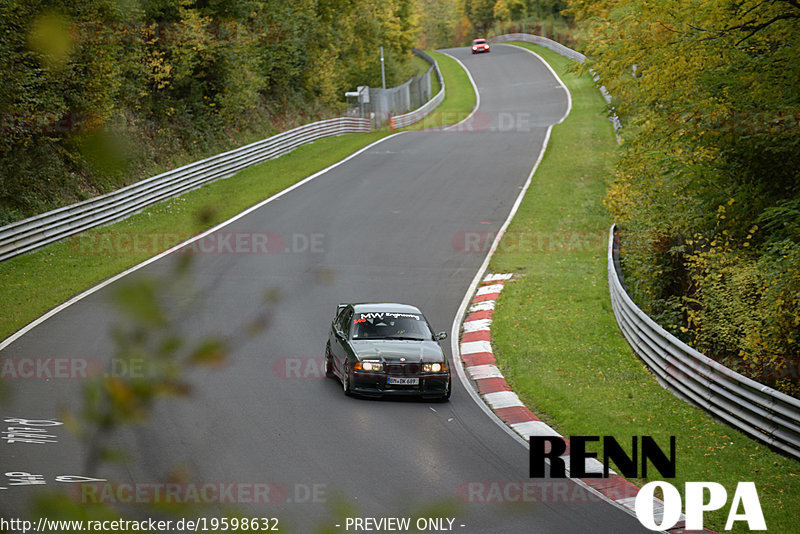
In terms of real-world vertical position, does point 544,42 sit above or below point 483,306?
above

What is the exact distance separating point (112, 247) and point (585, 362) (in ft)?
45.1

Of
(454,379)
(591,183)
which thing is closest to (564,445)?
(454,379)

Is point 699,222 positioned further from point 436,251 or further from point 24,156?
point 24,156

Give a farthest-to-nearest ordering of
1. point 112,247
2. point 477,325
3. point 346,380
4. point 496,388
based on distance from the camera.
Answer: point 112,247 → point 477,325 → point 496,388 → point 346,380

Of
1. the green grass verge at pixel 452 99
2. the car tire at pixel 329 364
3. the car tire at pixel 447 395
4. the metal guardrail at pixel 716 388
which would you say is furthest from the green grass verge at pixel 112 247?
the green grass verge at pixel 452 99

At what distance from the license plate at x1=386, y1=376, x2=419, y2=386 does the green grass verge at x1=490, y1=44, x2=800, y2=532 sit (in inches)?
72.7

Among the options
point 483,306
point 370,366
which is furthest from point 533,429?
point 483,306

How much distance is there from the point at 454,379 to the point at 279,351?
10.8 ft

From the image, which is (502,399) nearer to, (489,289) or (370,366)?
(370,366)

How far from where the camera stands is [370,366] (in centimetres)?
1355

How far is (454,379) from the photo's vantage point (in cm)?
1507

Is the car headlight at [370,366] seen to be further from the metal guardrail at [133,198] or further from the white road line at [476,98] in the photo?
the white road line at [476,98]

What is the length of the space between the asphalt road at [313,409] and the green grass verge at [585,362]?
1212 millimetres

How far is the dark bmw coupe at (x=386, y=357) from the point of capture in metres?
13.5
